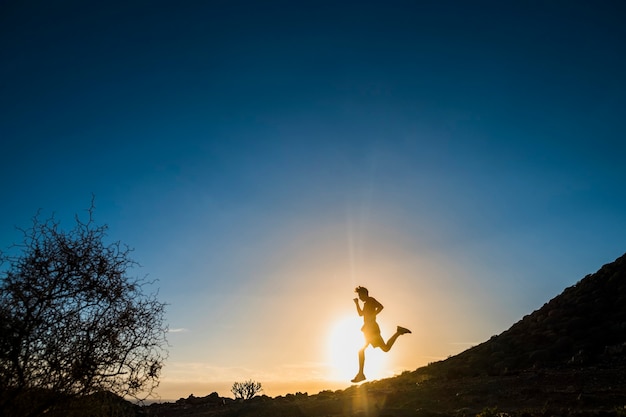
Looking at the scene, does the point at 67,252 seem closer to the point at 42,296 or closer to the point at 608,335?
the point at 42,296

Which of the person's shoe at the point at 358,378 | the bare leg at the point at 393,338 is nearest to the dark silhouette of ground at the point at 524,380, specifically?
the person's shoe at the point at 358,378

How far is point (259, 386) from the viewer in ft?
121

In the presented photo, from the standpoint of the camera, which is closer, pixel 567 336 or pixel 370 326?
pixel 370 326

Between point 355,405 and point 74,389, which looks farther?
point 355,405

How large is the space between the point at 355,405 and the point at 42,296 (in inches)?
360

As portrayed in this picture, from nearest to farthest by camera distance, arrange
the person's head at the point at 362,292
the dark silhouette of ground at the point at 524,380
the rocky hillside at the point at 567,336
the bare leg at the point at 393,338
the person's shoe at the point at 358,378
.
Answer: the dark silhouette of ground at the point at 524,380 → the person's shoe at the point at 358,378 → the bare leg at the point at 393,338 → the person's head at the point at 362,292 → the rocky hillside at the point at 567,336

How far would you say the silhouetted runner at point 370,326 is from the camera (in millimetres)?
13492

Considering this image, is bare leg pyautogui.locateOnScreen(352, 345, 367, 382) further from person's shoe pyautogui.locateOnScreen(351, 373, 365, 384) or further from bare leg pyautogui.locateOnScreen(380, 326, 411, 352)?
bare leg pyautogui.locateOnScreen(380, 326, 411, 352)

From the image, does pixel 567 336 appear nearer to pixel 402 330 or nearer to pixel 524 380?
pixel 524 380

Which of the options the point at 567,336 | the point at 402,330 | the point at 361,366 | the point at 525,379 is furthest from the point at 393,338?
the point at 567,336

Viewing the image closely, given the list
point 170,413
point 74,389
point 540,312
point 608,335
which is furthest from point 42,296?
point 540,312

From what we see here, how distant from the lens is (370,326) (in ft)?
44.4

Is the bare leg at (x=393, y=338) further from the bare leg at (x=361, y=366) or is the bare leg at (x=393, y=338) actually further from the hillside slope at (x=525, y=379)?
the hillside slope at (x=525, y=379)

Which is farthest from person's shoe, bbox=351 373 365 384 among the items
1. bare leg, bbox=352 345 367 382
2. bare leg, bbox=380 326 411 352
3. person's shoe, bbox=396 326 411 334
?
person's shoe, bbox=396 326 411 334
